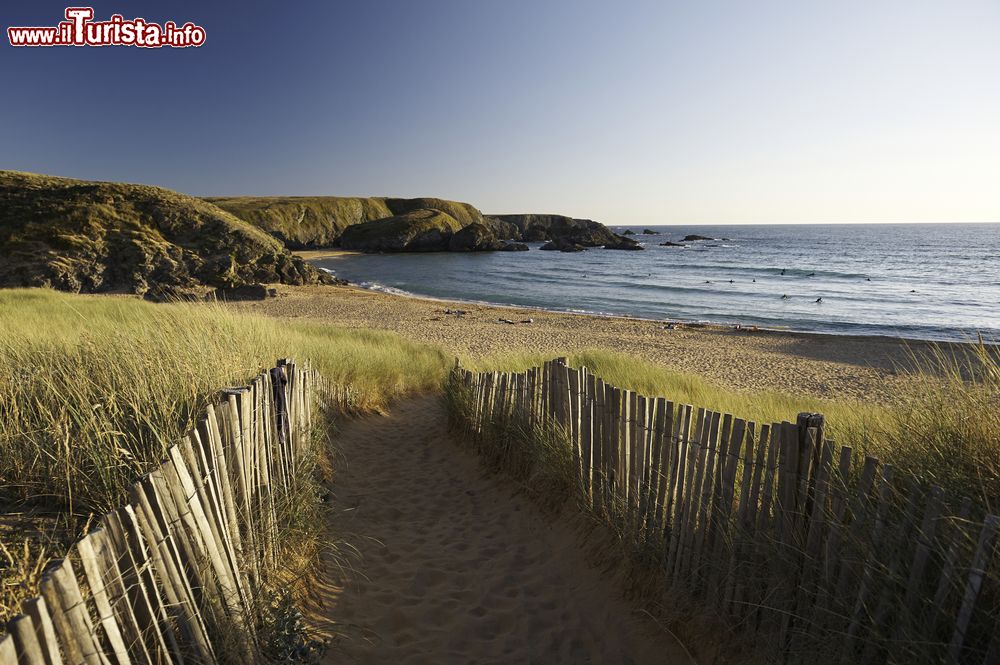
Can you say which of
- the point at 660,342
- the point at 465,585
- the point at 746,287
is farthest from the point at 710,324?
the point at 465,585

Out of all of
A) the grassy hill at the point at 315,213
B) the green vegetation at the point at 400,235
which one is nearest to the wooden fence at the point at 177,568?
the green vegetation at the point at 400,235

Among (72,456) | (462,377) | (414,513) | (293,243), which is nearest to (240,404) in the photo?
(72,456)

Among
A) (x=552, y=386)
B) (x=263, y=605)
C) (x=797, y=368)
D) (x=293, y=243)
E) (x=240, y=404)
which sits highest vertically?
(x=293, y=243)

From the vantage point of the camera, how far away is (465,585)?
3.79 meters

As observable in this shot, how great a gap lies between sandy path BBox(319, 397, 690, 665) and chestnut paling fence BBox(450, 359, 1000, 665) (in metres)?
0.45

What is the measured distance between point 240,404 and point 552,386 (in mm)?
2696

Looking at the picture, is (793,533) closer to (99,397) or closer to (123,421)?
(123,421)

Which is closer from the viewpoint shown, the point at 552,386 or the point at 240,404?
the point at 240,404

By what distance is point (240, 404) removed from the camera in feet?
9.25

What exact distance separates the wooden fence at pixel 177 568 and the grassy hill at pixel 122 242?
20.5 m

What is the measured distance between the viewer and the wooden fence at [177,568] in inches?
54.6

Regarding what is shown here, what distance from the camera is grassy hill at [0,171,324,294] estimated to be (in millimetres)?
22297

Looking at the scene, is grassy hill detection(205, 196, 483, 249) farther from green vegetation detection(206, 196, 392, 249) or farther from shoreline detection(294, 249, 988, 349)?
shoreline detection(294, 249, 988, 349)

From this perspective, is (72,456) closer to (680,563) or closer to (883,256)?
(680,563)
